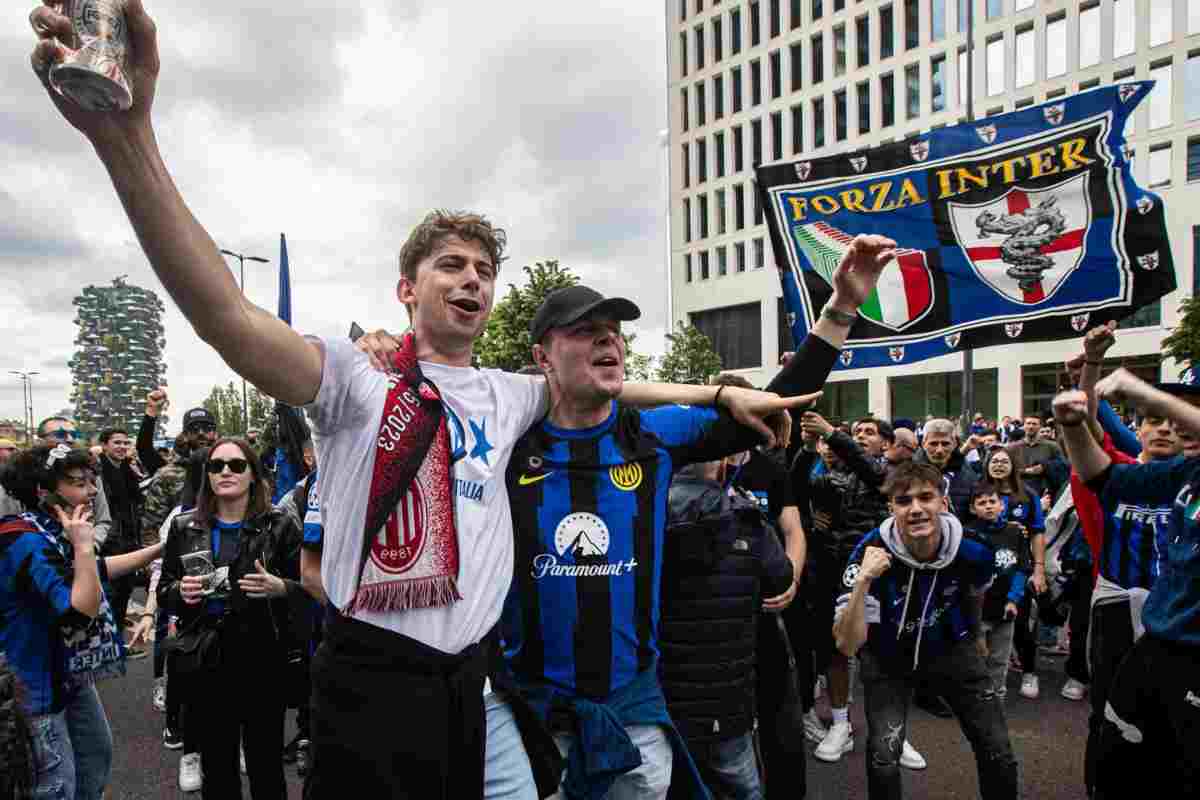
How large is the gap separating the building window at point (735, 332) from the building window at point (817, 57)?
1193 centimetres

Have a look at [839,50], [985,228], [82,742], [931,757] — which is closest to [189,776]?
[82,742]

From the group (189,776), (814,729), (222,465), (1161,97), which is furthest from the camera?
(1161,97)

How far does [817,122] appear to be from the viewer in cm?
3797

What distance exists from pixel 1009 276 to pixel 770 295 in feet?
110

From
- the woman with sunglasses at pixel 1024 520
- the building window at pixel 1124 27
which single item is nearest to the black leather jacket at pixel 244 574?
the woman with sunglasses at pixel 1024 520

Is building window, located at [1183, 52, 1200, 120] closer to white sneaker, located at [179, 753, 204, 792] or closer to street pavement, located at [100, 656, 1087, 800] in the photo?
street pavement, located at [100, 656, 1087, 800]

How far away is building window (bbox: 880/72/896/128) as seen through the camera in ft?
115

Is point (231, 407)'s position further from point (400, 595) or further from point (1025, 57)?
point (400, 595)

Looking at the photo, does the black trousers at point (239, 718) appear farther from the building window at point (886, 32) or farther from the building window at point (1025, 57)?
the building window at point (886, 32)

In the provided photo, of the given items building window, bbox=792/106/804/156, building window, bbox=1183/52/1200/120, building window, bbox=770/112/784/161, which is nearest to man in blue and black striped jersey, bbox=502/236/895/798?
building window, bbox=1183/52/1200/120

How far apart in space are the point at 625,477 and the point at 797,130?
1597 inches

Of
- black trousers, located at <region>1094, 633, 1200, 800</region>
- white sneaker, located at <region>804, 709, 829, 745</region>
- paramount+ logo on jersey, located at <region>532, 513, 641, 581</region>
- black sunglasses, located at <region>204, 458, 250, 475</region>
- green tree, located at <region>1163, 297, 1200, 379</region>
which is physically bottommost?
white sneaker, located at <region>804, 709, 829, 745</region>

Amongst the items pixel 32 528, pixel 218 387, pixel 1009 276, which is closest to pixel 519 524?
pixel 32 528

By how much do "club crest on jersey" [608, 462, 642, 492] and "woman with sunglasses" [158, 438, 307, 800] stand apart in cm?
211
